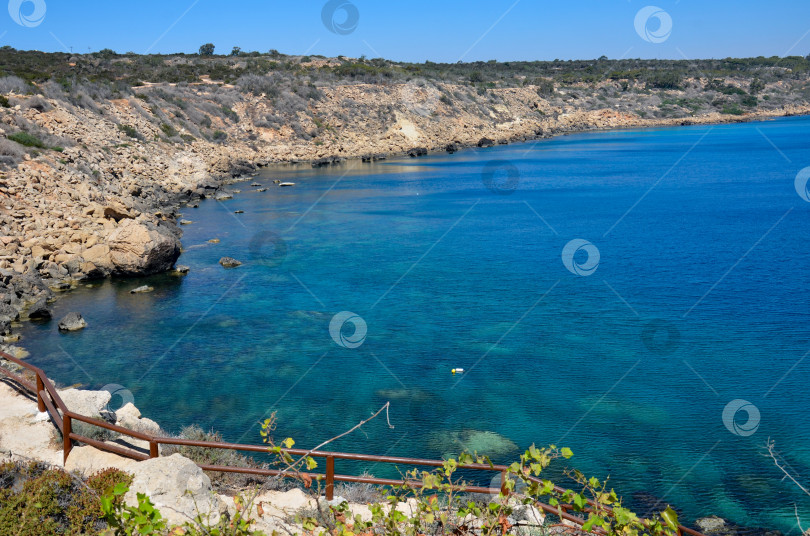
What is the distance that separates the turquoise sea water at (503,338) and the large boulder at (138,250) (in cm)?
107

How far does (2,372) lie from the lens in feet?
44.6

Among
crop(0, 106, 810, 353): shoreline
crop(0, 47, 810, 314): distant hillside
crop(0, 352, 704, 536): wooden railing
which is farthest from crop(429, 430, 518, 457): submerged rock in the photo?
crop(0, 47, 810, 314): distant hillside

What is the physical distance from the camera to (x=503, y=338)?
24.4 meters

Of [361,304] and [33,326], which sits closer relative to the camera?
[33,326]

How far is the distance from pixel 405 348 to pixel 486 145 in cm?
8061

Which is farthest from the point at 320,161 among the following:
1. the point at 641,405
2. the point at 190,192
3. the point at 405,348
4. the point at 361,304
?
the point at 641,405

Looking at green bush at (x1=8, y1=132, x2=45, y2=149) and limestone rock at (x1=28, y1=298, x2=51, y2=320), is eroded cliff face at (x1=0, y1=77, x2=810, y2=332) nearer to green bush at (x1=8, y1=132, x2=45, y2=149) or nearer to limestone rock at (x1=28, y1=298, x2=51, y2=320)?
green bush at (x1=8, y1=132, x2=45, y2=149)

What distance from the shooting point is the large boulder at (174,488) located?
29.6 ft

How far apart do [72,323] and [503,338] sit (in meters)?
16.7

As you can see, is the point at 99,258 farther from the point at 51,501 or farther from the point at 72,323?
the point at 51,501

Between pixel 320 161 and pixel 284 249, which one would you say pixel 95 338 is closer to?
pixel 284 249

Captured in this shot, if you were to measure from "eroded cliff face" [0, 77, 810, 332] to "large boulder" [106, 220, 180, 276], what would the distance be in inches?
2.0

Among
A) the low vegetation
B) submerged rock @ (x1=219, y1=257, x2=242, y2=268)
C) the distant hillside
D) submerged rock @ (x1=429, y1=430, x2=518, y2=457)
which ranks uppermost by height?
the distant hillside

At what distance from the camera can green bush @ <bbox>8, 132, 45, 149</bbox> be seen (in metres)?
40.5
